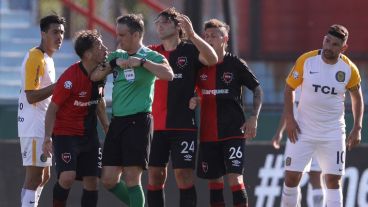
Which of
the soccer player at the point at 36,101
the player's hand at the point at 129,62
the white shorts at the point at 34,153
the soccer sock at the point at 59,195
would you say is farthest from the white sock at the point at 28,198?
the player's hand at the point at 129,62

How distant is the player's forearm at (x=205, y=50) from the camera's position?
1060cm

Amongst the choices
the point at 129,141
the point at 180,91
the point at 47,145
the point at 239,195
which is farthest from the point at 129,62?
the point at 239,195

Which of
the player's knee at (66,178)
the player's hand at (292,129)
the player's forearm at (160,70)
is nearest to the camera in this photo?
the player's forearm at (160,70)

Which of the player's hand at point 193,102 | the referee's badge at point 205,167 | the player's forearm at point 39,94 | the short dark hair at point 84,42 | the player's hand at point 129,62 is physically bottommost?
the referee's badge at point 205,167

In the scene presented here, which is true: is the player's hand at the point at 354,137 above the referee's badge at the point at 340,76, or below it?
below

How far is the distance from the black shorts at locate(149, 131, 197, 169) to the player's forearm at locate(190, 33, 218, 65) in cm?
68

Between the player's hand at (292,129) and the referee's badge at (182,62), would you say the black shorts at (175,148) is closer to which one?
the referee's badge at (182,62)

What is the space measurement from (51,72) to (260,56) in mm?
4553

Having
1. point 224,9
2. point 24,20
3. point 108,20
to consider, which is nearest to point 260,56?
point 224,9

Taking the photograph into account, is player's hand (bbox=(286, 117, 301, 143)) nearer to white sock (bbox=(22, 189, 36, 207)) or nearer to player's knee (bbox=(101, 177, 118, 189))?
player's knee (bbox=(101, 177, 118, 189))

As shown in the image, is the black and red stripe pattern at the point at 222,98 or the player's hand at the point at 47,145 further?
the black and red stripe pattern at the point at 222,98

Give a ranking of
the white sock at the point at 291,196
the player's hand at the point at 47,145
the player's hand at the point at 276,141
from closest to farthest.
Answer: the player's hand at the point at 47,145 < the white sock at the point at 291,196 < the player's hand at the point at 276,141

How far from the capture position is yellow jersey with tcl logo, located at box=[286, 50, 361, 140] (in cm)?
1112

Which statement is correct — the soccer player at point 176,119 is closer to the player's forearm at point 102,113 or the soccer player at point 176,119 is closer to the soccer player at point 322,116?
the player's forearm at point 102,113
